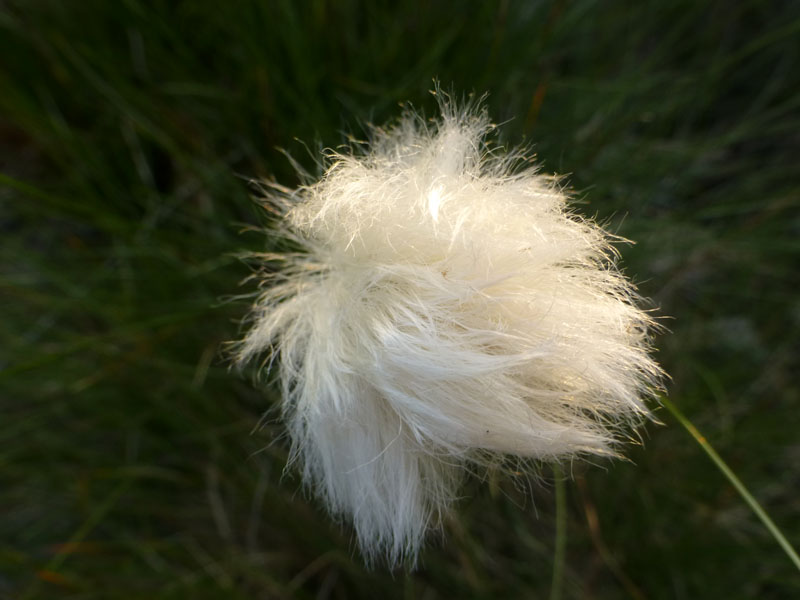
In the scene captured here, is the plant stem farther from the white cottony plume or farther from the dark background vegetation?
the dark background vegetation

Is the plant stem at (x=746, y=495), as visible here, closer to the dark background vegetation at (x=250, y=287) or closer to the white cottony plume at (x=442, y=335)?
the white cottony plume at (x=442, y=335)

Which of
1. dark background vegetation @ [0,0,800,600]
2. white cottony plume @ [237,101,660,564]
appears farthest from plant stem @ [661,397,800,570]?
dark background vegetation @ [0,0,800,600]

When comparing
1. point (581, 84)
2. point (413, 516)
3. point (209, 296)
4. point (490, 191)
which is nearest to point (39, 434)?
point (209, 296)

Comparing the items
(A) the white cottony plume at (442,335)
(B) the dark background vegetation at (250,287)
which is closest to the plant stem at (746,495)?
(A) the white cottony plume at (442,335)

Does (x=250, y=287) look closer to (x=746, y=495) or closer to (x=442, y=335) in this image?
(x=442, y=335)

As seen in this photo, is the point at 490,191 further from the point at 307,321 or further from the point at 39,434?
the point at 39,434

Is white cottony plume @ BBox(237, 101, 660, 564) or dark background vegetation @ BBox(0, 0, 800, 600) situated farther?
dark background vegetation @ BBox(0, 0, 800, 600)
